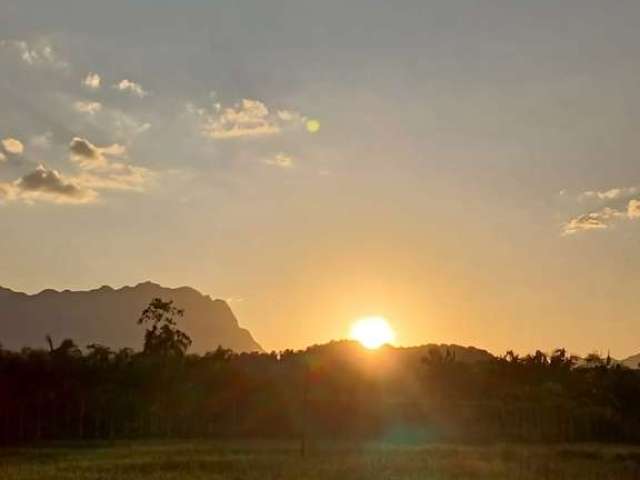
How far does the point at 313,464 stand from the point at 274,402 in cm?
3950

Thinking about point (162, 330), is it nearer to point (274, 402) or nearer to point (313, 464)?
point (274, 402)

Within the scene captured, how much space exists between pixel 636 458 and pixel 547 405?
2964 cm

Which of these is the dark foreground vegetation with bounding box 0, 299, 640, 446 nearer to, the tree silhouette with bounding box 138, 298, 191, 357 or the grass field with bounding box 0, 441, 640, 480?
the tree silhouette with bounding box 138, 298, 191, 357

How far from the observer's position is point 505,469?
4675 cm

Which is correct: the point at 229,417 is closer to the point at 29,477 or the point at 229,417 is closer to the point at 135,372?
the point at 135,372

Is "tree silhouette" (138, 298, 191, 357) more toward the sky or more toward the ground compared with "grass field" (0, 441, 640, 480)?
more toward the sky

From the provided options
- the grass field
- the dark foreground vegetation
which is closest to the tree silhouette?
the dark foreground vegetation

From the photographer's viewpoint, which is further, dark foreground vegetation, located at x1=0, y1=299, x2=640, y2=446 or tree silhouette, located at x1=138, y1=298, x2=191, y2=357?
tree silhouette, located at x1=138, y1=298, x2=191, y2=357

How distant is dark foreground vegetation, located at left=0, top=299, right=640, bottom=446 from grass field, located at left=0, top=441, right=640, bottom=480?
18150mm

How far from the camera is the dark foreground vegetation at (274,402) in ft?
263

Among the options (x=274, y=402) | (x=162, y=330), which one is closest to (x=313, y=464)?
(x=274, y=402)

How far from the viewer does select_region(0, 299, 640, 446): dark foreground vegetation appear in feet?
263

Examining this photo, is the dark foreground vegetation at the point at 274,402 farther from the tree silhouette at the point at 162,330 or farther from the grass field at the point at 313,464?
the grass field at the point at 313,464

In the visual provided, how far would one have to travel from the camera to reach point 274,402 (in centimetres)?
8619
